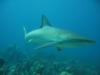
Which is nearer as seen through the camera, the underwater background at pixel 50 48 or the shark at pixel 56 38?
the shark at pixel 56 38

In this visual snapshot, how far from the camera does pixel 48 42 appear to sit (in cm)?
439

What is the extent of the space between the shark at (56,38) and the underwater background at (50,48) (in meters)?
3.54

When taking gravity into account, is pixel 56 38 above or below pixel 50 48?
below

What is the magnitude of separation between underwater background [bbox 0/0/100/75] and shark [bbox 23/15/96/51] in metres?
3.54

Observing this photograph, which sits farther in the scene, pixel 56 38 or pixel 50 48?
pixel 50 48

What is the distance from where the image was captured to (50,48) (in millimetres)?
22734

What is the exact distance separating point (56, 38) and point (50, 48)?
1842 centimetres

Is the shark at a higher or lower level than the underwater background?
lower

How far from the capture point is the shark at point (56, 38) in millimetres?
3967

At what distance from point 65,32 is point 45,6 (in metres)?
88.6

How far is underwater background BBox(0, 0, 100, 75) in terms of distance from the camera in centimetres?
1008

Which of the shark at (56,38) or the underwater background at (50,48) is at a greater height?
the underwater background at (50,48)

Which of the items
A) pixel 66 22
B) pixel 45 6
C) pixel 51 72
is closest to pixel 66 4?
pixel 45 6

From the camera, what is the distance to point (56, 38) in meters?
4.34
